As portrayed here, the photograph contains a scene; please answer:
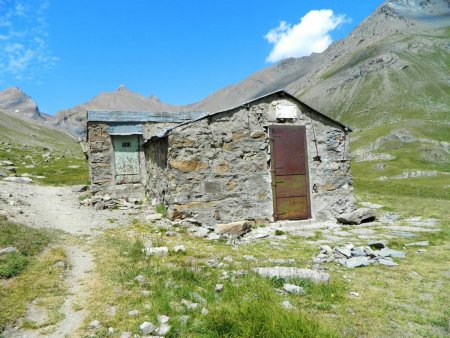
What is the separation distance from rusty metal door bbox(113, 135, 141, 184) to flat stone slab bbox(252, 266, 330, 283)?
1342cm

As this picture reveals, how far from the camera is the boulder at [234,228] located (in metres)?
11.5

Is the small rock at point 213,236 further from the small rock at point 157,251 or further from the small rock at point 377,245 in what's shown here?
the small rock at point 377,245

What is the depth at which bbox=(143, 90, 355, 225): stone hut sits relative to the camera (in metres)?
12.4

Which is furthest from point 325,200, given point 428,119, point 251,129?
point 428,119

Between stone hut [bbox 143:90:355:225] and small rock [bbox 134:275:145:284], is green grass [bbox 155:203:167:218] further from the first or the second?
small rock [bbox 134:275:145:284]

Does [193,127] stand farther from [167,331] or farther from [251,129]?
[167,331]

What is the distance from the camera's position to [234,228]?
38.0 ft

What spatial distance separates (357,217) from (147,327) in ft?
33.8

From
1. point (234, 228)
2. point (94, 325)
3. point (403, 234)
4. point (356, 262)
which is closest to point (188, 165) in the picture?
point (234, 228)

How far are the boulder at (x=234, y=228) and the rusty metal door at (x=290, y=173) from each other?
1748mm

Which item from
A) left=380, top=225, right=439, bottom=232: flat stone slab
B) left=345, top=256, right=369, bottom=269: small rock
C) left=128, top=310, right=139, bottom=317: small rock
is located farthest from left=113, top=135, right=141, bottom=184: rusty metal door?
left=128, top=310, right=139, bottom=317: small rock

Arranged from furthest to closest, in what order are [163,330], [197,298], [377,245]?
[377,245], [197,298], [163,330]

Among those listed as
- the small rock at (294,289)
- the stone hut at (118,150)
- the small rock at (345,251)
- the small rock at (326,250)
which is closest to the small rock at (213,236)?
the small rock at (326,250)

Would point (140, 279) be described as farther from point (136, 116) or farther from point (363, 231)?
point (136, 116)
